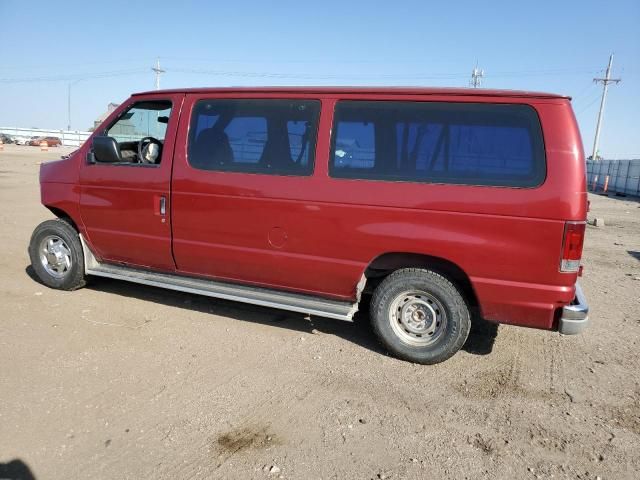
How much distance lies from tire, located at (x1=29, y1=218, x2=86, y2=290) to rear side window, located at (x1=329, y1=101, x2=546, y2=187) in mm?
3036

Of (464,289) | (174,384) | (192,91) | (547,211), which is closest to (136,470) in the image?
(174,384)

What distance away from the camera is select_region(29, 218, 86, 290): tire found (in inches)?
203

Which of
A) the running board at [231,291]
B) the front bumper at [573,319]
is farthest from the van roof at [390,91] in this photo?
the running board at [231,291]

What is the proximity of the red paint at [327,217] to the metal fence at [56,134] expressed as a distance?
2399 inches

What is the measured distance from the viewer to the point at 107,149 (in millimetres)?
4695

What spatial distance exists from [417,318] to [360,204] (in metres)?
1.05

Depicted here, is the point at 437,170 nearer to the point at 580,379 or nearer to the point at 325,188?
the point at 325,188

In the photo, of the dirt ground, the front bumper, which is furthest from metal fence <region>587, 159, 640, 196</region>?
the front bumper

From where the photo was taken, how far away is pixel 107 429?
288 centimetres

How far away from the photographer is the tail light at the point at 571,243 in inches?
133

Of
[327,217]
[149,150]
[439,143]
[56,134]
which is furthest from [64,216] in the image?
[56,134]

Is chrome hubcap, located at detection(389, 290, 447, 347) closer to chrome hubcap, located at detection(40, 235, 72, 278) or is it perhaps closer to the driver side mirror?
the driver side mirror

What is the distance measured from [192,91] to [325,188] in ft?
5.64

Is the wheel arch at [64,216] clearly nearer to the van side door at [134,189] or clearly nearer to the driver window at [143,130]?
the van side door at [134,189]
